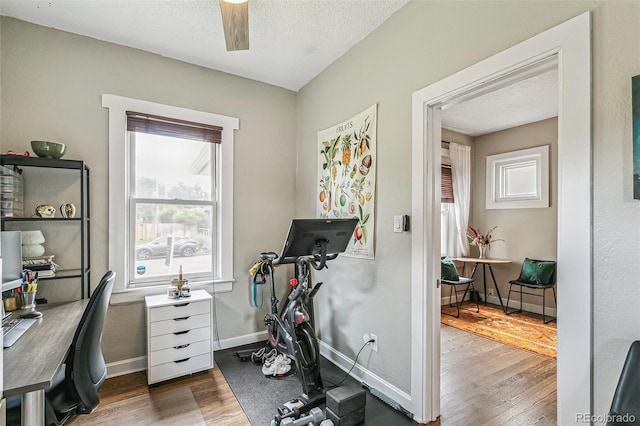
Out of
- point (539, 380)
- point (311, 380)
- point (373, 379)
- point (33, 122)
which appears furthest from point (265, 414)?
point (33, 122)

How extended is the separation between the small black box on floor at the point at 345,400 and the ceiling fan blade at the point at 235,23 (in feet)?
7.83

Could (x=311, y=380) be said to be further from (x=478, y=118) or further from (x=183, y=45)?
(x=478, y=118)

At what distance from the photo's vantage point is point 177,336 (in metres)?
2.65

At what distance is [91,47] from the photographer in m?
2.70

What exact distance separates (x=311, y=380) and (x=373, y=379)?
0.52 metres

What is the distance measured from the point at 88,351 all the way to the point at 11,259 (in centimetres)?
93

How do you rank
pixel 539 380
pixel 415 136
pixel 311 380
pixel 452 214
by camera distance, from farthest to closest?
1. pixel 452 214
2. pixel 539 380
3. pixel 311 380
4. pixel 415 136

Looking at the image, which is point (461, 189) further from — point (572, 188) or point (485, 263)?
point (572, 188)

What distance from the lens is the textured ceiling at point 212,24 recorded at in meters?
2.29

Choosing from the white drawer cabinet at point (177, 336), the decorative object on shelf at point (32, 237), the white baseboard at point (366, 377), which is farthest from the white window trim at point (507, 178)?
the decorative object on shelf at point (32, 237)

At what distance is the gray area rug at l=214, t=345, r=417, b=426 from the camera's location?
2.16 m

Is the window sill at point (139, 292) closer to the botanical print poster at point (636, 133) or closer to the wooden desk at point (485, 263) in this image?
the botanical print poster at point (636, 133)

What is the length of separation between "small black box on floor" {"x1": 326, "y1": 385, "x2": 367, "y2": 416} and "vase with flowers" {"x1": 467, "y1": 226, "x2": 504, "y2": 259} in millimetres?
3818

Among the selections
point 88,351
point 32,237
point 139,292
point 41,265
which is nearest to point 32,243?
point 32,237
